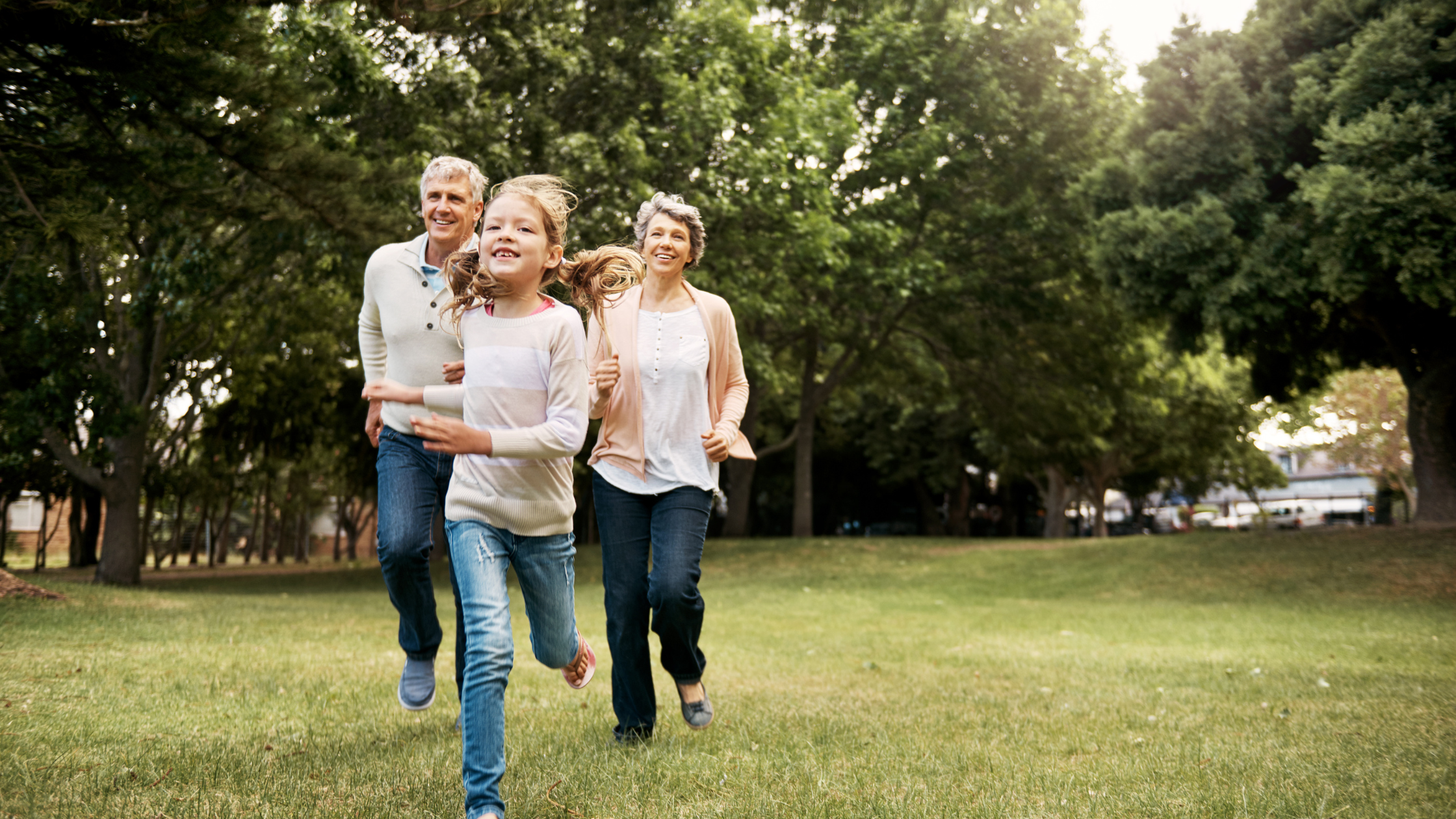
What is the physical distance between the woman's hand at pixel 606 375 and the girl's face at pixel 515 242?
74cm

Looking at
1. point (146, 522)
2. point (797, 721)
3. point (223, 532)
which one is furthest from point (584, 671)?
Result: point (223, 532)

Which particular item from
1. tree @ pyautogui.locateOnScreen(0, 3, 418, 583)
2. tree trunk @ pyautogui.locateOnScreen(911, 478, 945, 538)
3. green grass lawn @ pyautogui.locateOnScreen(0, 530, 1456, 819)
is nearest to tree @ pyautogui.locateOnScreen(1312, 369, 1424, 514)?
tree trunk @ pyautogui.locateOnScreen(911, 478, 945, 538)

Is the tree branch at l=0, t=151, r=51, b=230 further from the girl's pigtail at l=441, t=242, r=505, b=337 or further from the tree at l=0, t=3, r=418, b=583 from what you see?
the girl's pigtail at l=441, t=242, r=505, b=337

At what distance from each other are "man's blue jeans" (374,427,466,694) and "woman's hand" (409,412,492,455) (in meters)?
1.13

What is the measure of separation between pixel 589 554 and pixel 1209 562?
13091mm

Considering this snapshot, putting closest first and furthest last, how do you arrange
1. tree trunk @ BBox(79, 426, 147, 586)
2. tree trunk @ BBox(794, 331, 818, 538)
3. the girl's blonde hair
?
the girl's blonde hair
tree trunk @ BBox(79, 426, 147, 586)
tree trunk @ BBox(794, 331, 818, 538)

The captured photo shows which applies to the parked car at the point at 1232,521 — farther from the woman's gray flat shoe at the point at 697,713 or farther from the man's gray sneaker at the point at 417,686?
the man's gray sneaker at the point at 417,686

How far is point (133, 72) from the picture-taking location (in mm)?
5641

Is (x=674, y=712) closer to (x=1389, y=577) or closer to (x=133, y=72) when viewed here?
(x=133, y=72)

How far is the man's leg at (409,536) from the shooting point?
13.8 feet

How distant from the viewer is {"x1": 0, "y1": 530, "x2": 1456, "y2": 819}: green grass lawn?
374 centimetres

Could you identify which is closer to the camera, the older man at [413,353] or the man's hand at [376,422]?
the older man at [413,353]

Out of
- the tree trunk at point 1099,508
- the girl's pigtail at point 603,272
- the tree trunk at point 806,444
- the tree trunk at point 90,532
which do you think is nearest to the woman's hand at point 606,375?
the girl's pigtail at point 603,272

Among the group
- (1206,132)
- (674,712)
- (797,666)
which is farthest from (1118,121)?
(674,712)
